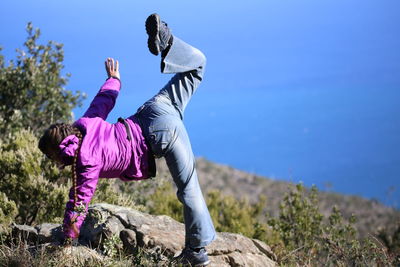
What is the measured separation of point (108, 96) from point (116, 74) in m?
0.29

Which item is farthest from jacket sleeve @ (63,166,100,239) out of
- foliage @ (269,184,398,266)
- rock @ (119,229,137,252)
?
foliage @ (269,184,398,266)

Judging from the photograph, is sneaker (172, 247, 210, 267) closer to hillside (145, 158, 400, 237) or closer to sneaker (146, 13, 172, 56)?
sneaker (146, 13, 172, 56)

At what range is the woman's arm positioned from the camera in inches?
203

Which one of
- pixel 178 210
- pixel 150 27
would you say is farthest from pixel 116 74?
pixel 178 210

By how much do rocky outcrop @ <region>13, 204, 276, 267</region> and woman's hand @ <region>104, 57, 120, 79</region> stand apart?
4.17ft

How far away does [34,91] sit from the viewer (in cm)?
1102

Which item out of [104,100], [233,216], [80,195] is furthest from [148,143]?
[233,216]

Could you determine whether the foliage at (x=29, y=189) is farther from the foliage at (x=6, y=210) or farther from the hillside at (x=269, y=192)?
the hillside at (x=269, y=192)

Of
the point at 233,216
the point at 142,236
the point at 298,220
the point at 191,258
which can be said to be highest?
the point at 233,216

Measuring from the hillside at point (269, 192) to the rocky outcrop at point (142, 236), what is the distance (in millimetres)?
21732

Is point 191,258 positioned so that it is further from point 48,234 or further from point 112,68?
point 112,68

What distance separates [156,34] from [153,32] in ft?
0.10

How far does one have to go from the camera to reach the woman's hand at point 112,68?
5430mm

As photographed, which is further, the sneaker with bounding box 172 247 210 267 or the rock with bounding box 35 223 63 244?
the rock with bounding box 35 223 63 244
